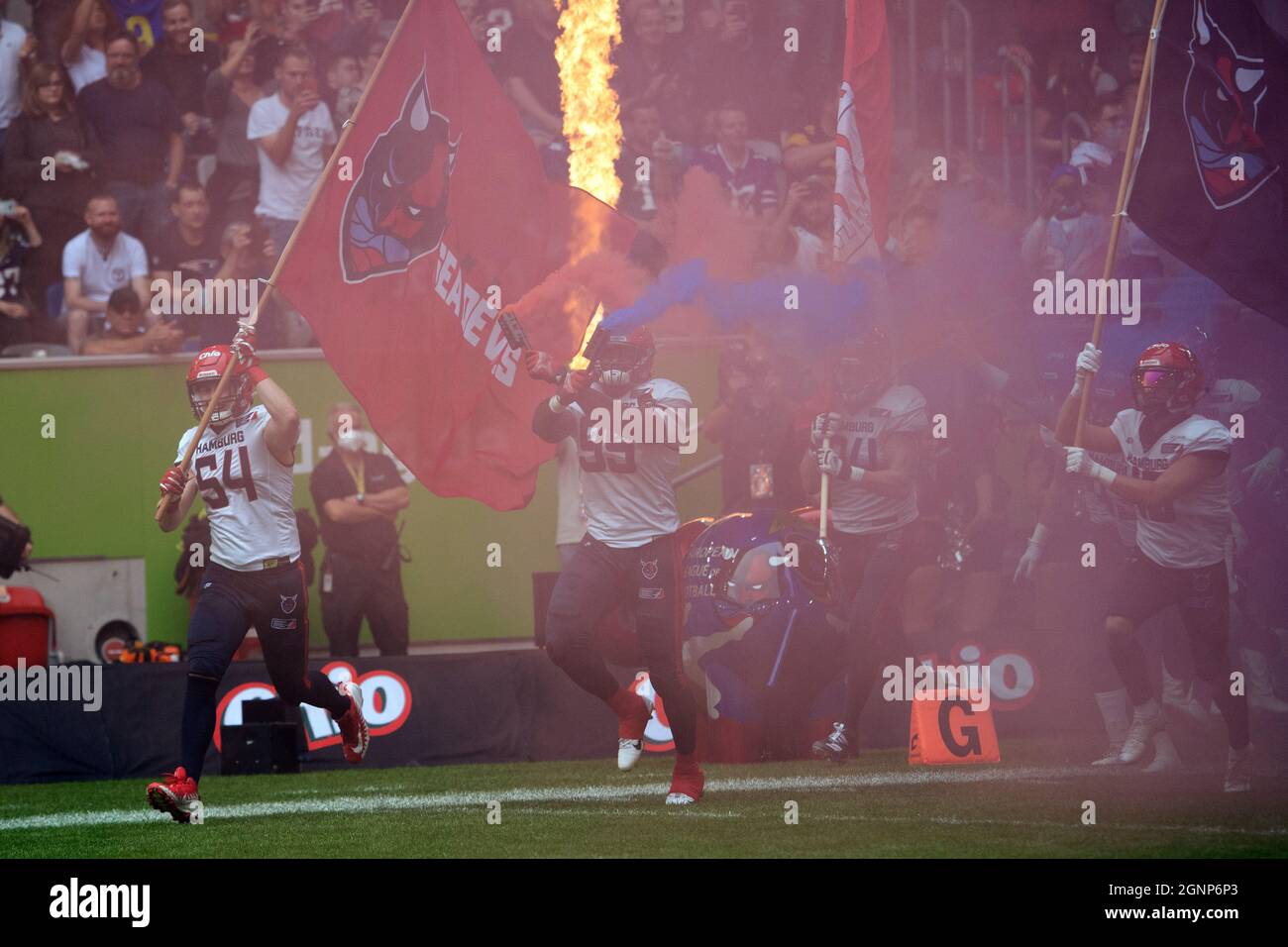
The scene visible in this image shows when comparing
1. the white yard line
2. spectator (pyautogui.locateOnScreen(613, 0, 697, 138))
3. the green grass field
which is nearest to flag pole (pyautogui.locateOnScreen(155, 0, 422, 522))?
the white yard line

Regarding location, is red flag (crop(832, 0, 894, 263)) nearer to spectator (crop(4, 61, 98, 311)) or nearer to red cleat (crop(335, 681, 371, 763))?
red cleat (crop(335, 681, 371, 763))

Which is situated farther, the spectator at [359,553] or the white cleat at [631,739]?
the spectator at [359,553]

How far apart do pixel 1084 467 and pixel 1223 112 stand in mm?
1926

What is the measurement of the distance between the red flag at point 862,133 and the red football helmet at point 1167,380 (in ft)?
6.36

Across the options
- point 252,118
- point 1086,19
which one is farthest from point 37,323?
point 1086,19

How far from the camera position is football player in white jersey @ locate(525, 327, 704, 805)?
8625mm

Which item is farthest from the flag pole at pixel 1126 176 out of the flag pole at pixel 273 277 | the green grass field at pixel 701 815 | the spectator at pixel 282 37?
the spectator at pixel 282 37

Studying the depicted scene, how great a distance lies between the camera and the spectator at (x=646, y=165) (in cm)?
1327

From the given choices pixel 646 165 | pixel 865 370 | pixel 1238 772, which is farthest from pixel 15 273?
pixel 1238 772

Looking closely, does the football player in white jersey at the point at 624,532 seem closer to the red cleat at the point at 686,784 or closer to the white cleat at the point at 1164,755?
the red cleat at the point at 686,784

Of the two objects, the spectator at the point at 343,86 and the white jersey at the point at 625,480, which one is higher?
the spectator at the point at 343,86

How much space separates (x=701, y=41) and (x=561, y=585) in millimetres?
6937

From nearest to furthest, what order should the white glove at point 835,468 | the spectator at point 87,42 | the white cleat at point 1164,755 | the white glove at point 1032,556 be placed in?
the white cleat at point 1164,755, the white glove at point 835,468, the white glove at point 1032,556, the spectator at point 87,42
